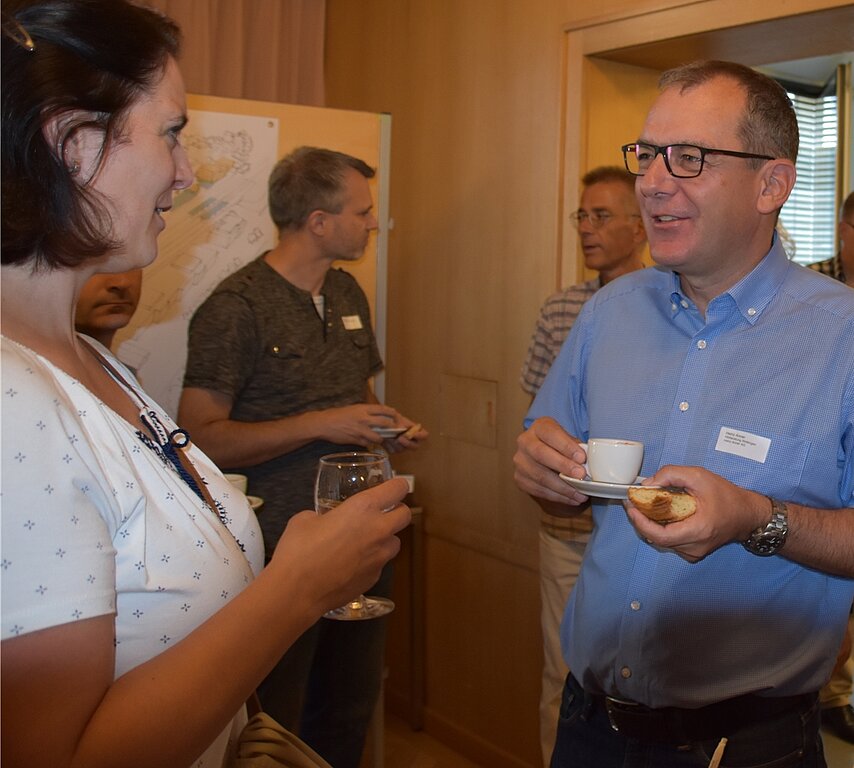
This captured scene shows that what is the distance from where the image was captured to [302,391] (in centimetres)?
264

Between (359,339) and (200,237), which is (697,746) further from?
(200,237)

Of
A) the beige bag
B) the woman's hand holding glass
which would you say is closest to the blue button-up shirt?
the woman's hand holding glass

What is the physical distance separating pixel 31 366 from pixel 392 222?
306 centimetres

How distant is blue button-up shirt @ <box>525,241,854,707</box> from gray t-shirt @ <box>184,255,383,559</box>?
1.15 m

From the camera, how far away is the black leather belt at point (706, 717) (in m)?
1.48

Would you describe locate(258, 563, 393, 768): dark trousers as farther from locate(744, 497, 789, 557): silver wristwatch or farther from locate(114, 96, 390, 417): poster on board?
locate(744, 497, 789, 557): silver wristwatch

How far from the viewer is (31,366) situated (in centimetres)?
85

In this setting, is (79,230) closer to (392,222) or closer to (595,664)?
(595,664)

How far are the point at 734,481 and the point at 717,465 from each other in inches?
1.6

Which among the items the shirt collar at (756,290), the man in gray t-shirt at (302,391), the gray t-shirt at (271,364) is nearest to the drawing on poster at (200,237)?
the man in gray t-shirt at (302,391)

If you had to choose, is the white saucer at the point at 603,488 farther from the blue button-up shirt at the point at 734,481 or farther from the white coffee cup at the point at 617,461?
the blue button-up shirt at the point at 734,481

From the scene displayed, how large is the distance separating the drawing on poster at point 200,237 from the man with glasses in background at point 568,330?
1115mm

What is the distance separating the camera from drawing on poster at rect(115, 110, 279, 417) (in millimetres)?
3096

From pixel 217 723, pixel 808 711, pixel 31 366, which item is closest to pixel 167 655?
pixel 217 723
